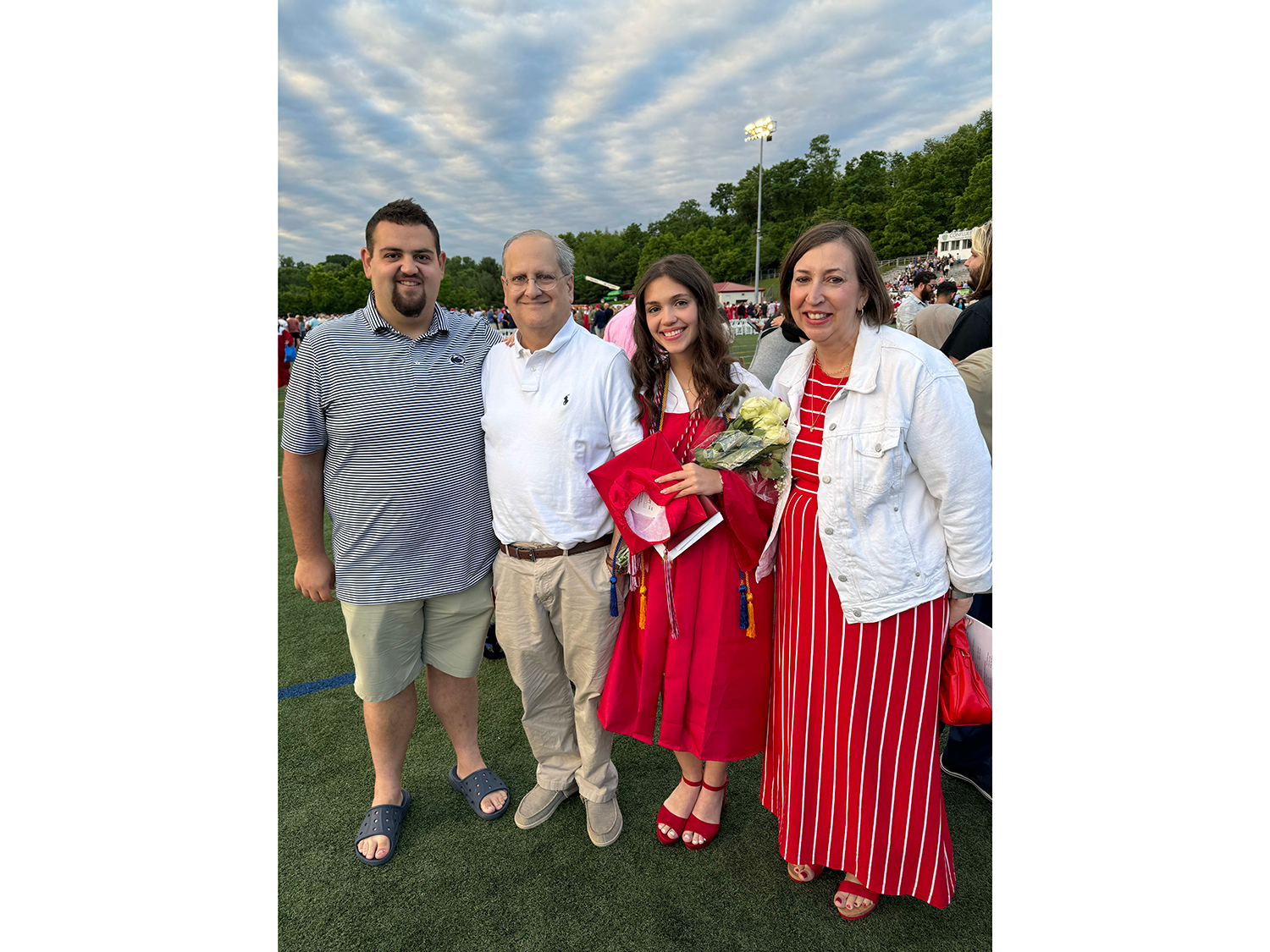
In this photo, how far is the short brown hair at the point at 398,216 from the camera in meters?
2.43

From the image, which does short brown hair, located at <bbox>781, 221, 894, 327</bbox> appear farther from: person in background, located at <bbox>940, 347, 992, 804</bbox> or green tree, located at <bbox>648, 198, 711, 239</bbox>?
green tree, located at <bbox>648, 198, 711, 239</bbox>

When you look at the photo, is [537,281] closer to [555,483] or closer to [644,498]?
[555,483]

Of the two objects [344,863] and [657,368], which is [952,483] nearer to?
[657,368]

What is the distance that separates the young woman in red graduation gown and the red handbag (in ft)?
2.10

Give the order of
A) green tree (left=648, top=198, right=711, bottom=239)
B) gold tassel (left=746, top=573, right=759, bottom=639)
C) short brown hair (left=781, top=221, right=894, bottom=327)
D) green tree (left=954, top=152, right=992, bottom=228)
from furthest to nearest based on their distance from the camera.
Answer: green tree (left=648, top=198, right=711, bottom=239)
green tree (left=954, top=152, right=992, bottom=228)
gold tassel (left=746, top=573, right=759, bottom=639)
short brown hair (left=781, top=221, right=894, bottom=327)

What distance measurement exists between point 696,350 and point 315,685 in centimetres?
318

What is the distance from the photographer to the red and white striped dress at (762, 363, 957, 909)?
2.06 metres

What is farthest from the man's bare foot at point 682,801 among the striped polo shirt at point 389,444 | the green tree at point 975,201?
the green tree at point 975,201

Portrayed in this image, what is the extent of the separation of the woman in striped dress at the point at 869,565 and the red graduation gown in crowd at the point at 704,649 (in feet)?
0.58

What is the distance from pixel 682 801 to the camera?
2.70 meters

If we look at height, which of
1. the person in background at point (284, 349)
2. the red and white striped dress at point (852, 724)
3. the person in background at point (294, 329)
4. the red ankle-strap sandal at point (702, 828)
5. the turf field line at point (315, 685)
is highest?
the person in background at point (294, 329)

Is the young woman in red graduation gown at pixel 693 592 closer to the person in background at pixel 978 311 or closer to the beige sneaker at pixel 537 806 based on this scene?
the beige sneaker at pixel 537 806

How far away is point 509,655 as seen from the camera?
2691mm

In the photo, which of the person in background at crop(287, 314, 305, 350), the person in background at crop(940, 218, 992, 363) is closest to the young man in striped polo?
the person in background at crop(940, 218, 992, 363)
